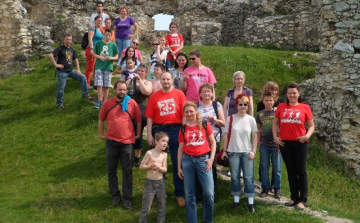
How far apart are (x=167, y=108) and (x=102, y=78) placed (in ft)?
13.3

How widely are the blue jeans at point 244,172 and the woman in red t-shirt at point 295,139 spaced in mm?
658

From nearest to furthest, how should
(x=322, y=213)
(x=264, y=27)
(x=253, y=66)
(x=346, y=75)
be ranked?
1. (x=322, y=213)
2. (x=346, y=75)
3. (x=253, y=66)
4. (x=264, y=27)

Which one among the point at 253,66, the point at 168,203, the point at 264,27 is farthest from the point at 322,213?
the point at 264,27

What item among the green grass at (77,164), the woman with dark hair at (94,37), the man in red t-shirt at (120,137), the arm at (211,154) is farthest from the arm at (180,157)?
the woman with dark hair at (94,37)

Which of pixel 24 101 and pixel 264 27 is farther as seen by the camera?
pixel 264 27

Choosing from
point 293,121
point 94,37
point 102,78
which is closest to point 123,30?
point 94,37

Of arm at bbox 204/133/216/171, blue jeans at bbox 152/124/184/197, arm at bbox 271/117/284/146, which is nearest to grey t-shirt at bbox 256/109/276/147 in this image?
arm at bbox 271/117/284/146

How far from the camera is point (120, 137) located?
22.5 ft

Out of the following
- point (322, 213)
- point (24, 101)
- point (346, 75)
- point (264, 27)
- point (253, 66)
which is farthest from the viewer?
point (264, 27)

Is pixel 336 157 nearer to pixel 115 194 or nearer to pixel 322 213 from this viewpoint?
pixel 322 213

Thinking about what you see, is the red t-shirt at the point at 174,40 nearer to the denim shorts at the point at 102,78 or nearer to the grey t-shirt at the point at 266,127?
the denim shorts at the point at 102,78

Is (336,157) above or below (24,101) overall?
below

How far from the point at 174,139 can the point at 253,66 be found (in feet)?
23.5

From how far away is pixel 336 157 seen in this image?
10.1 metres
